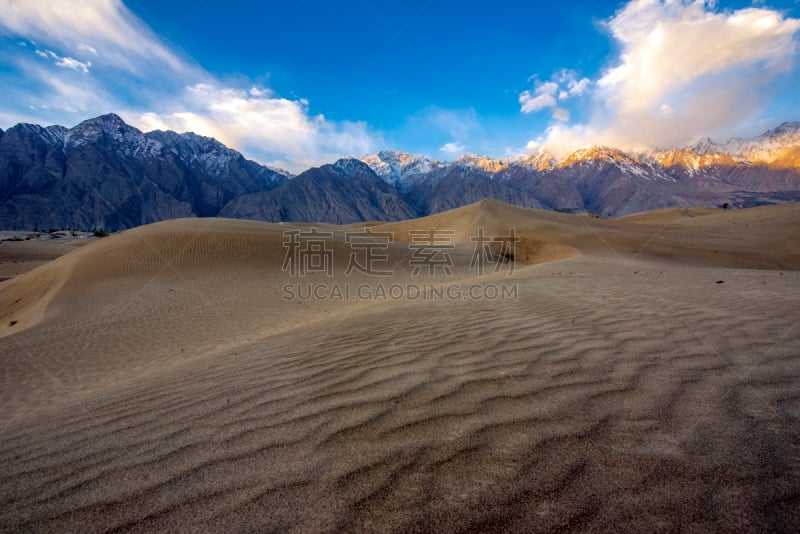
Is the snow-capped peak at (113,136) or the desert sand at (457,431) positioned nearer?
the desert sand at (457,431)

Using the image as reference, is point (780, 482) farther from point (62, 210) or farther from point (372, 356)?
point (62, 210)

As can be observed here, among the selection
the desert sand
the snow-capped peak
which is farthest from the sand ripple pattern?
the snow-capped peak

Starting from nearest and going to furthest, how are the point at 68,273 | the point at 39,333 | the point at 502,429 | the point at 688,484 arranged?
the point at 688,484 < the point at 502,429 < the point at 39,333 < the point at 68,273

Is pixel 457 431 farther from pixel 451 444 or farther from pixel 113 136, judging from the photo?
pixel 113 136

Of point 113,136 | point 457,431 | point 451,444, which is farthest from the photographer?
point 113,136

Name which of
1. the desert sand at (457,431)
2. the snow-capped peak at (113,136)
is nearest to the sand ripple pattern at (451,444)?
the desert sand at (457,431)

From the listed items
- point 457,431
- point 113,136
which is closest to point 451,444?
point 457,431

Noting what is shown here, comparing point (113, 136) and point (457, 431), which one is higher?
point (113, 136)

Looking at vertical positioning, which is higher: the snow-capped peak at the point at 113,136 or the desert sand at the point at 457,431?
the snow-capped peak at the point at 113,136

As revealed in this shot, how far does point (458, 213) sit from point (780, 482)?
1618 inches

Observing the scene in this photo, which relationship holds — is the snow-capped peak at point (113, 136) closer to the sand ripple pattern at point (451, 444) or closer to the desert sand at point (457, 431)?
the desert sand at point (457, 431)

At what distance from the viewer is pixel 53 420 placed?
9.34 ft

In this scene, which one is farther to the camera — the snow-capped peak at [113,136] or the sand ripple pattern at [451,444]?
the snow-capped peak at [113,136]

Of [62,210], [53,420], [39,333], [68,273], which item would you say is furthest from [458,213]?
[62,210]
